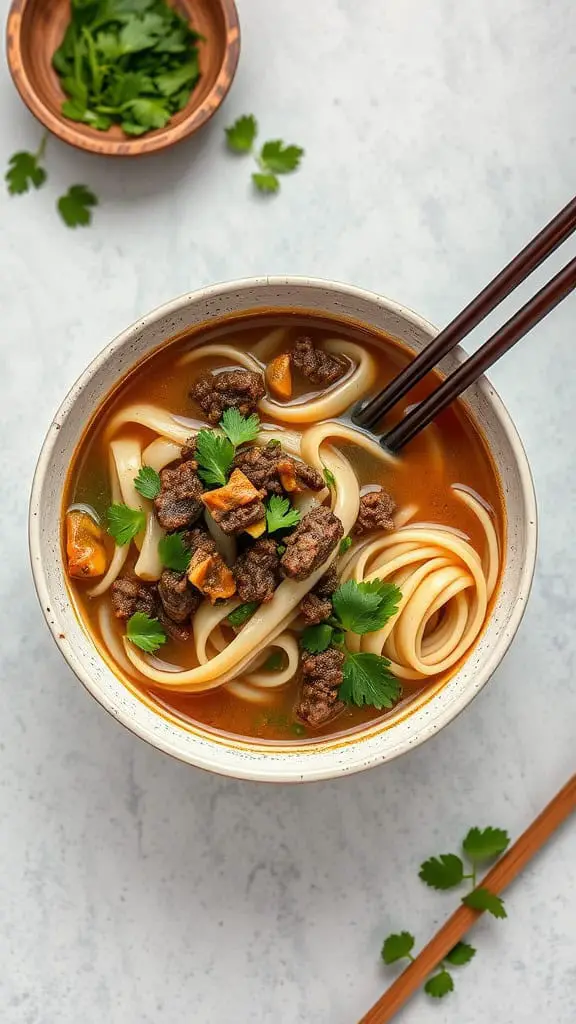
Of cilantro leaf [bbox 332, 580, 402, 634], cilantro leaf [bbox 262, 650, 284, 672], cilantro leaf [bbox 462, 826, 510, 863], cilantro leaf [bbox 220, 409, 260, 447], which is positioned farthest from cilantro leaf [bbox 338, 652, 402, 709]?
cilantro leaf [bbox 462, 826, 510, 863]

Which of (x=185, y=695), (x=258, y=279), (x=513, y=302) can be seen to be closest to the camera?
(x=258, y=279)

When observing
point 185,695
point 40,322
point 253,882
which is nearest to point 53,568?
point 185,695

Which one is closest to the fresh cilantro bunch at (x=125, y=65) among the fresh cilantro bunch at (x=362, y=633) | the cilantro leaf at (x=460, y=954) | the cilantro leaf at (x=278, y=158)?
the cilantro leaf at (x=278, y=158)

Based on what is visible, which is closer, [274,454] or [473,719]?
[274,454]

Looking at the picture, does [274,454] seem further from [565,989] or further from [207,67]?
[565,989]

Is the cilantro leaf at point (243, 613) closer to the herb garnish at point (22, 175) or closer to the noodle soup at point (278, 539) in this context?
the noodle soup at point (278, 539)

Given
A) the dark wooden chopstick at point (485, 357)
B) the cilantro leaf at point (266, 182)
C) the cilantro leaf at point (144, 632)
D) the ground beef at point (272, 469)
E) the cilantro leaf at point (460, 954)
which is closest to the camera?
the dark wooden chopstick at point (485, 357)

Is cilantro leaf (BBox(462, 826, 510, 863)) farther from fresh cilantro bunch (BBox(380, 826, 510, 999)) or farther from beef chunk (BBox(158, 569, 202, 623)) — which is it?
beef chunk (BBox(158, 569, 202, 623))

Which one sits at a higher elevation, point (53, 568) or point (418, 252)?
point (418, 252)
